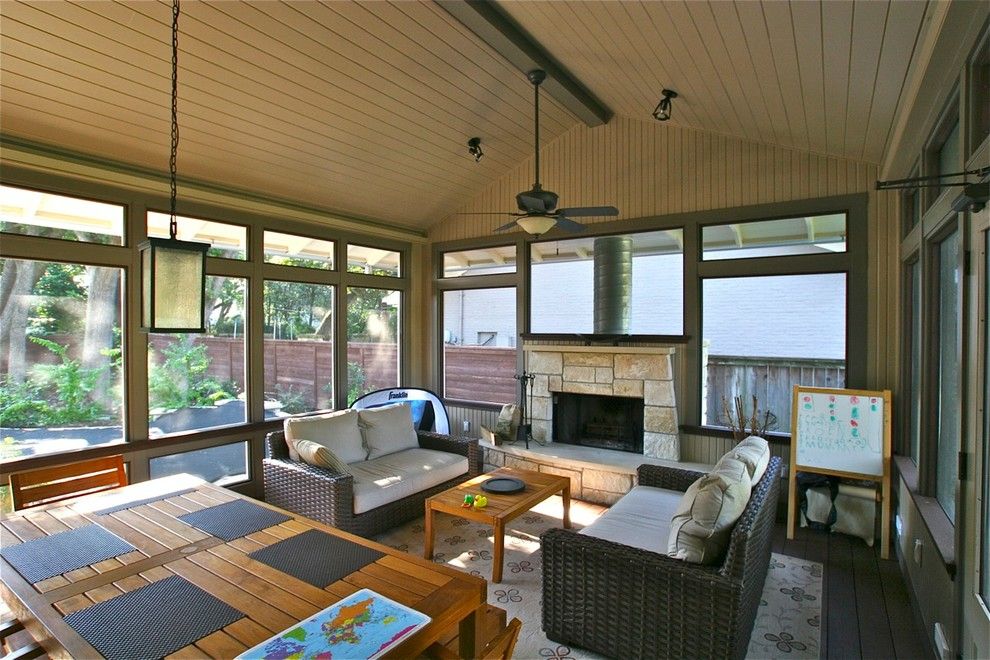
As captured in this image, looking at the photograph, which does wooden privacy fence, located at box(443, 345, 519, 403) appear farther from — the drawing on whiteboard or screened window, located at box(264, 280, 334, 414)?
the drawing on whiteboard

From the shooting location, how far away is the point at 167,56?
3.23 m

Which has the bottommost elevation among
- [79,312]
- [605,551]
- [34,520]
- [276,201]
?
[605,551]

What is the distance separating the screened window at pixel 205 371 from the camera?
14.5 feet

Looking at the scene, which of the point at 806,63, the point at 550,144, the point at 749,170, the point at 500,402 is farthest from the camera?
the point at 500,402

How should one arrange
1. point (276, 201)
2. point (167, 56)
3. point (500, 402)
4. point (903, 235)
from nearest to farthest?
point (167, 56) → point (903, 235) → point (276, 201) → point (500, 402)

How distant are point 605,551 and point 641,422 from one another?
2917mm

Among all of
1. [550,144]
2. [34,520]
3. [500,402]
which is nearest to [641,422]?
[500,402]

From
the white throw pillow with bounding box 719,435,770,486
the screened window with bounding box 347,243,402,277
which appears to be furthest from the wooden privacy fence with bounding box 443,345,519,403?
the white throw pillow with bounding box 719,435,770,486

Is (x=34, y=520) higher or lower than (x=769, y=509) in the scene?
higher

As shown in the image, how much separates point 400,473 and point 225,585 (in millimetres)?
2554

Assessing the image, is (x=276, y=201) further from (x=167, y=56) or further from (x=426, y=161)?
(x=167, y=56)

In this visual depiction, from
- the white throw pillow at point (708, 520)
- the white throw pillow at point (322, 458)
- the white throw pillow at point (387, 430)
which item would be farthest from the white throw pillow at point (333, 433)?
the white throw pillow at point (708, 520)

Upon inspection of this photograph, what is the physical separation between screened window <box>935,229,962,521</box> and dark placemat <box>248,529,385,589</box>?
9.12ft

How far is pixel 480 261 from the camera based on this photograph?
650cm
